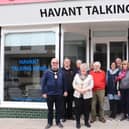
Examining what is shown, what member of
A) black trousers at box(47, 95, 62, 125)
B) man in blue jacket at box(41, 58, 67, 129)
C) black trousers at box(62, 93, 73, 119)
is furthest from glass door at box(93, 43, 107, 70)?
black trousers at box(47, 95, 62, 125)

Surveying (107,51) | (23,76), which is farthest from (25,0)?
(107,51)

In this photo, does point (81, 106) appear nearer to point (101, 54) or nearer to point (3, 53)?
point (101, 54)

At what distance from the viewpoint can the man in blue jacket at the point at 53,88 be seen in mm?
11242

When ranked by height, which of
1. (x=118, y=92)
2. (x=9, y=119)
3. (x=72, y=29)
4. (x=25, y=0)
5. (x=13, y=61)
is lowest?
(x=9, y=119)

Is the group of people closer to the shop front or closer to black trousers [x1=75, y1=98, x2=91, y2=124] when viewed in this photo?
black trousers [x1=75, y1=98, x2=91, y2=124]

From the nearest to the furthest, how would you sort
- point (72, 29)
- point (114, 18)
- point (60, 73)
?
point (60, 73) < point (114, 18) < point (72, 29)

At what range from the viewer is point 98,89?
38.9ft

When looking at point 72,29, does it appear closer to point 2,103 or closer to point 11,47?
point 11,47

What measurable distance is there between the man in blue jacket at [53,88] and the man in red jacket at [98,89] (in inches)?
39.2

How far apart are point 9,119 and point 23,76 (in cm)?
138

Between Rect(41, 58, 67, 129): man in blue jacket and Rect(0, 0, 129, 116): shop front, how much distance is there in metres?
1.41

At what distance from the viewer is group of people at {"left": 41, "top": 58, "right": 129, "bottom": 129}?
36.9 ft

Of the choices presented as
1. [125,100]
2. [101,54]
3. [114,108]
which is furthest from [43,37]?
[125,100]

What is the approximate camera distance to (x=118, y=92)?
12.3 metres
